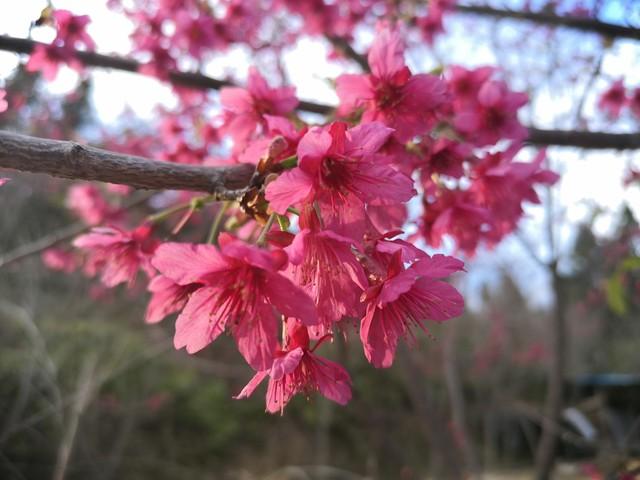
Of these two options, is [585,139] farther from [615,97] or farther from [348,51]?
[615,97]

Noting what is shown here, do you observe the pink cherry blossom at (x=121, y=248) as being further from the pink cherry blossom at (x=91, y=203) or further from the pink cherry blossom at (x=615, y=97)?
the pink cherry blossom at (x=615, y=97)

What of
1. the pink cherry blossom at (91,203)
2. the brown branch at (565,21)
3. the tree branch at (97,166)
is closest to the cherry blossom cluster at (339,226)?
the tree branch at (97,166)

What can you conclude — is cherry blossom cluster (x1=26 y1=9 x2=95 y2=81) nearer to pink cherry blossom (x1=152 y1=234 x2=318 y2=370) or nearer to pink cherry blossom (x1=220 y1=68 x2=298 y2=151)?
pink cherry blossom (x1=220 y1=68 x2=298 y2=151)

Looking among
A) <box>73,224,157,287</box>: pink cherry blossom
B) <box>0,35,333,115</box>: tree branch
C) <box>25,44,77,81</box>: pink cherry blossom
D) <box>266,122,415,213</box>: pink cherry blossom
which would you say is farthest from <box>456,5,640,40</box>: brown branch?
<box>73,224,157,287</box>: pink cherry blossom

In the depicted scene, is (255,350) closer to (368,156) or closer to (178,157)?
(368,156)

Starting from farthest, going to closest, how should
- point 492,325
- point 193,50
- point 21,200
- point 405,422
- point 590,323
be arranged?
point 590,323 → point 492,325 → point 405,422 → point 21,200 → point 193,50

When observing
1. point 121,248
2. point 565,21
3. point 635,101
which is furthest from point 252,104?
point 635,101

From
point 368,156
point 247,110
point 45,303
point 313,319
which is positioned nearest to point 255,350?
point 313,319
